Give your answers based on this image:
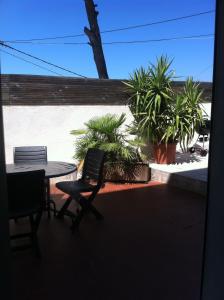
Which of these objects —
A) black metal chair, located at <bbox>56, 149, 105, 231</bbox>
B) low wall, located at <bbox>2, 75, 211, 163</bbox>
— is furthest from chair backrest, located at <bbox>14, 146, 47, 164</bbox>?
low wall, located at <bbox>2, 75, 211, 163</bbox>

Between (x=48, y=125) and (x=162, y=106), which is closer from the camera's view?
(x=48, y=125)

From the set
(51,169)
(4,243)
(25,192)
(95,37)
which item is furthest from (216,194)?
(95,37)

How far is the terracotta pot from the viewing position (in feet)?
21.4

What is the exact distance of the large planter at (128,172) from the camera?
19.9 ft

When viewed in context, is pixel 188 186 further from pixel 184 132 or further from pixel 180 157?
pixel 180 157

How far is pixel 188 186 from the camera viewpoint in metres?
5.44

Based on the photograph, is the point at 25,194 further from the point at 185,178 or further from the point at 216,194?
the point at 185,178

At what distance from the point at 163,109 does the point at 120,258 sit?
4.05 meters

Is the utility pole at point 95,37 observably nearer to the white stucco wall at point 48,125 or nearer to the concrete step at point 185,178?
the white stucco wall at point 48,125

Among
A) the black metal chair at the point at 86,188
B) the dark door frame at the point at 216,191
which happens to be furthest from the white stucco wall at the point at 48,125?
the dark door frame at the point at 216,191

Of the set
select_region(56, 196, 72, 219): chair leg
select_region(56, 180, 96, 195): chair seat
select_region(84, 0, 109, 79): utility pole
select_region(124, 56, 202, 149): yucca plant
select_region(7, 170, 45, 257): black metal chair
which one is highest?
select_region(84, 0, 109, 79): utility pole

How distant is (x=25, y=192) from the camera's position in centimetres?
282

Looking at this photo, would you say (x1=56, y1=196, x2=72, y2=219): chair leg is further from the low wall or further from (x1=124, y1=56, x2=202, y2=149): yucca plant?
(x1=124, y1=56, x2=202, y2=149): yucca plant

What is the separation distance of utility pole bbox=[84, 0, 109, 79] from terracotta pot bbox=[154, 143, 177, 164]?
5384mm
